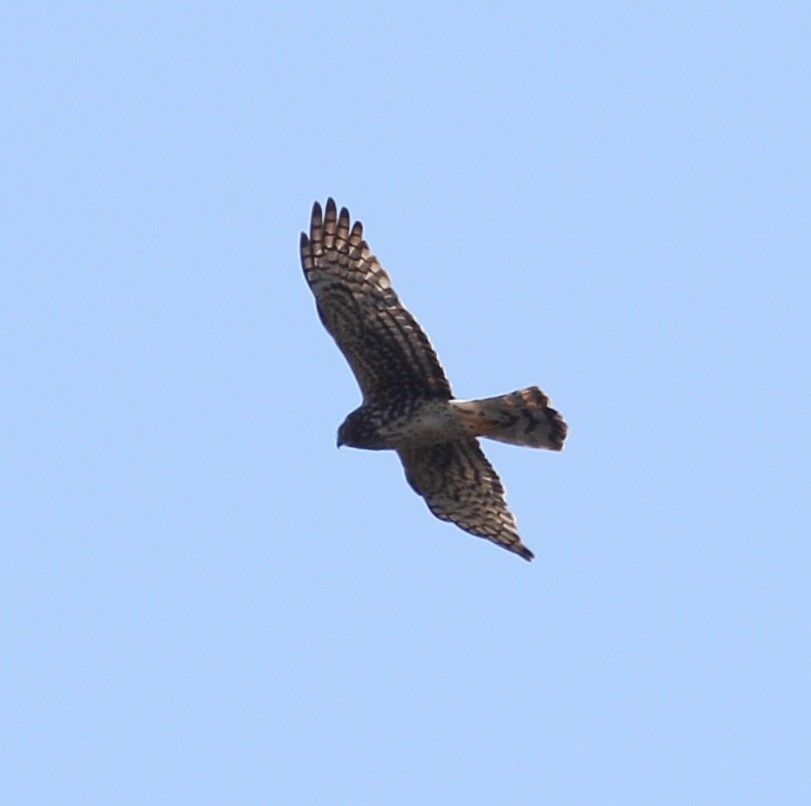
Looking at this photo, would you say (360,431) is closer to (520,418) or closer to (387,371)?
(387,371)

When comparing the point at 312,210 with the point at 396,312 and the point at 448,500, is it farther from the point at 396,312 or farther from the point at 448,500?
the point at 448,500

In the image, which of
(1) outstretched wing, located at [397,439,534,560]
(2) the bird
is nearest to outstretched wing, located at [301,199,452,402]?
(2) the bird

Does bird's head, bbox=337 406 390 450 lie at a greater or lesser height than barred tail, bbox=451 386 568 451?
greater

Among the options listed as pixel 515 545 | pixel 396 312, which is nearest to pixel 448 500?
pixel 515 545

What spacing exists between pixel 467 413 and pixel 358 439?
0.91 metres

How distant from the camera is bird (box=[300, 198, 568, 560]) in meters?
18.9

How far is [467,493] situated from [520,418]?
1.14 meters

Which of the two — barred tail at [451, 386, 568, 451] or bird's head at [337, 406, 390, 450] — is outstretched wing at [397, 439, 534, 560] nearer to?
bird's head at [337, 406, 390, 450]

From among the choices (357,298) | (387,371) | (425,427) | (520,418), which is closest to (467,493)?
(425,427)

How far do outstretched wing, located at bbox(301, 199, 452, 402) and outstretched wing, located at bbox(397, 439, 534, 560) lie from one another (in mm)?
1094

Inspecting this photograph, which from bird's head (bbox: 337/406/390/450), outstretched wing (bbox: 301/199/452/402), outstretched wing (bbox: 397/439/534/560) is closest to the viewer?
outstretched wing (bbox: 301/199/452/402)

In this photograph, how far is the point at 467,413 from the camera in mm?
19047

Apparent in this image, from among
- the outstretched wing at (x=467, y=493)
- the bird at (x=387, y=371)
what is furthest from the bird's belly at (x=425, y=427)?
the outstretched wing at (x=467, y=493)

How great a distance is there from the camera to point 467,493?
19.9 meters
